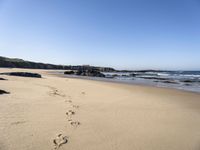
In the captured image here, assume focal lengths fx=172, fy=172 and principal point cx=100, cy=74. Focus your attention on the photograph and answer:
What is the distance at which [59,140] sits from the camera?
3293mm

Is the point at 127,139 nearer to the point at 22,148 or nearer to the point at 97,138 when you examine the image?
the point at 97,138

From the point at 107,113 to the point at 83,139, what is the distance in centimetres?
207

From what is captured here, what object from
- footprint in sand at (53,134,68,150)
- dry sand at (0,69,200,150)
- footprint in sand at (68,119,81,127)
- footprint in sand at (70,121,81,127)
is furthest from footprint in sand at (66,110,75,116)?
footprint in sand at (53,134,68,150)

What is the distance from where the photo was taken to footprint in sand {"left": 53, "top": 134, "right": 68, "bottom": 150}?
3102mm

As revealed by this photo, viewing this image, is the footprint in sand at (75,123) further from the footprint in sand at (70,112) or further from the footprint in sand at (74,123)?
the footprint in sand at (70,112)

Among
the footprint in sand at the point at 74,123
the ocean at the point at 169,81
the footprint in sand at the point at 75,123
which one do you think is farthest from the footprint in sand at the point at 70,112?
the ocean at the point at 169,81

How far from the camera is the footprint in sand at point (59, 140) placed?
310 cm

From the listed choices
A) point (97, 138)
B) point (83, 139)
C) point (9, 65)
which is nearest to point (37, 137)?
point (83, 139)

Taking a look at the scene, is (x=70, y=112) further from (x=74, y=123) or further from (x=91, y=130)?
(x=91, y=130)

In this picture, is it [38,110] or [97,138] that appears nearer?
[97,138]

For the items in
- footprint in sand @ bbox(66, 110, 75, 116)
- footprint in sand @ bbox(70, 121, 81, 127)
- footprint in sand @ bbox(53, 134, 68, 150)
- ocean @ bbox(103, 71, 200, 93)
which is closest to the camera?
footprint in sand @ bbox(53, 134, 68, 150)

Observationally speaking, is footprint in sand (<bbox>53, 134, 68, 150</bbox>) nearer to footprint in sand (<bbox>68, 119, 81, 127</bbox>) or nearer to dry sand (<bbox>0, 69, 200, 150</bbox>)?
dry sand (<bbox>0, 69, 200, 150</bbox>)

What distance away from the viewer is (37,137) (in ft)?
11.0

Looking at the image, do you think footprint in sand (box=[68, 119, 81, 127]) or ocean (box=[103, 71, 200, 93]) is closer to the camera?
footprint in sand (box=[68, 119, 81, 127])
